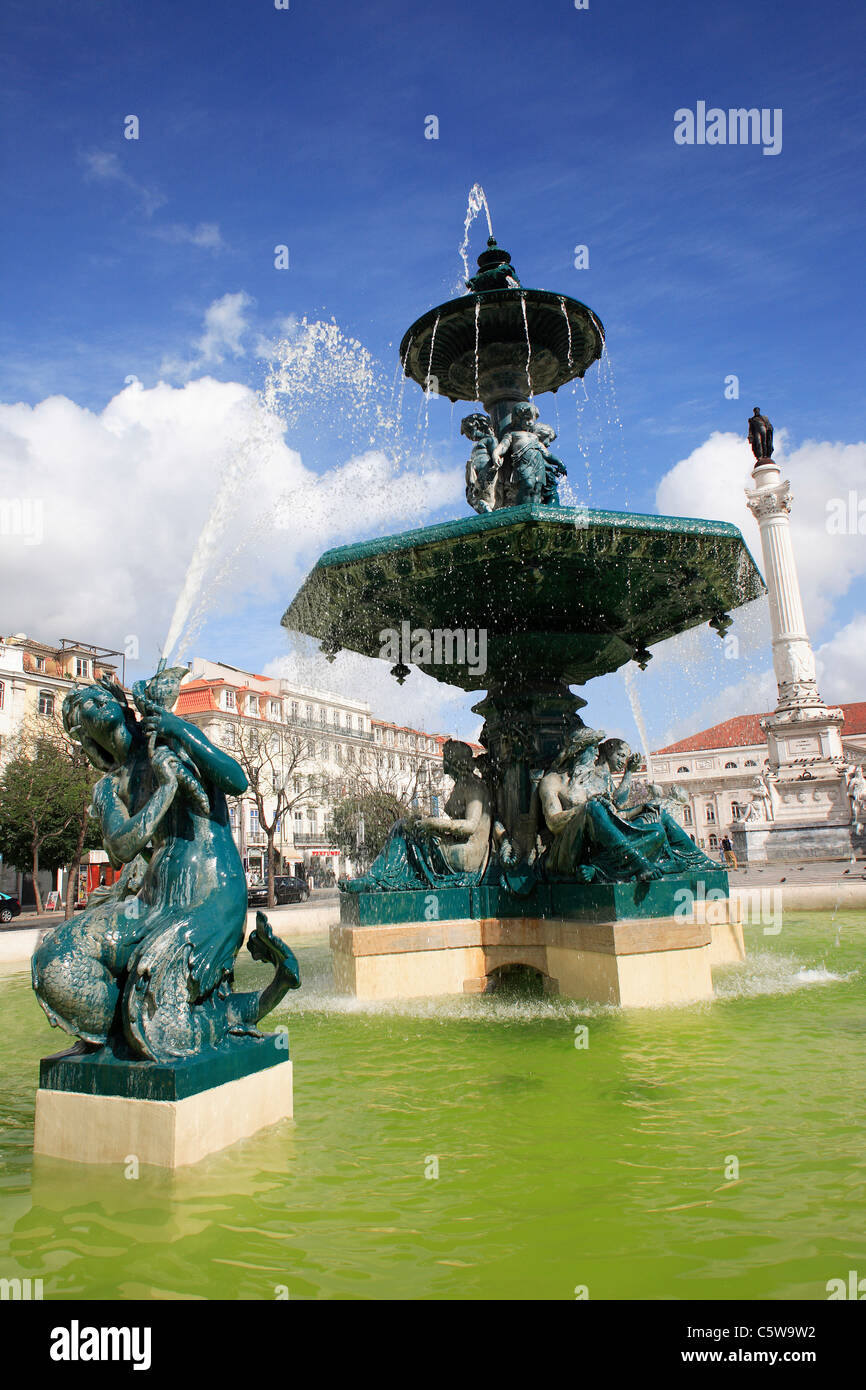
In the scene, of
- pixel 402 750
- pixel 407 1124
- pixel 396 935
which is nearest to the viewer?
pixel 407 1124

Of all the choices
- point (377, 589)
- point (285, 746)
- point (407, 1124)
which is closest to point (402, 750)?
point (285, 746)

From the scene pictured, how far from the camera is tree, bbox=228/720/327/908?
28.2 meters

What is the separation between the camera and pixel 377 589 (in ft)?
24.9

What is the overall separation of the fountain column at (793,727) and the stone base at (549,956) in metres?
28.3

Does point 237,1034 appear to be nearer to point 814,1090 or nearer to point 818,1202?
point 818,1202

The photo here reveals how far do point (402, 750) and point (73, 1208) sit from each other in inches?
2106

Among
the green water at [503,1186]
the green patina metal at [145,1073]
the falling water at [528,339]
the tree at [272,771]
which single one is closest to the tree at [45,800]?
the tree at [272,771]

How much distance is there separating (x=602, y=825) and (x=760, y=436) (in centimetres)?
4286

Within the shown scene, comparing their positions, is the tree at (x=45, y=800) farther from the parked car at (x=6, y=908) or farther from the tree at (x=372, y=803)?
the tree at (x=372, y=803)

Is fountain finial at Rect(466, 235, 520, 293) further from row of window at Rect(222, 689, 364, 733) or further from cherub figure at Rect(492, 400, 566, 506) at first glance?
row of window at Rect(222, 689, 364, 733)

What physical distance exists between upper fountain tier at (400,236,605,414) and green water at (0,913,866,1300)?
694 cm

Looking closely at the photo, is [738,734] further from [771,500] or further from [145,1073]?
[145,1073]

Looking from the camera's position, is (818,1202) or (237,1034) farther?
(237,1034)

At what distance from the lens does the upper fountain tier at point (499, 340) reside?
345 inches
